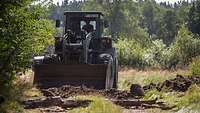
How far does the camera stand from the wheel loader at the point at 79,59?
17.9 metres

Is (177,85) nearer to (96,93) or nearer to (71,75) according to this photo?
(96,93)

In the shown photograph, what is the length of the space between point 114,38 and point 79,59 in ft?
172

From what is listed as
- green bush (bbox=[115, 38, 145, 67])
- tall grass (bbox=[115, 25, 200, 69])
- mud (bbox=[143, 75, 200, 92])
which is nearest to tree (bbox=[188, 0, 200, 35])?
tall grass (bbox=[115, 25, 200, 69])

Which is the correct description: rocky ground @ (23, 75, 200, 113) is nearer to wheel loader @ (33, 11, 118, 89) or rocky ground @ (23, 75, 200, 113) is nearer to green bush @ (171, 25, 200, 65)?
wheel loader @ (33, 11, 118, 89)

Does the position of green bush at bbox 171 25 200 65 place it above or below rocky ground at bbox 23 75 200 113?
below

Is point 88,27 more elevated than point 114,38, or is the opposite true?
point 88,27

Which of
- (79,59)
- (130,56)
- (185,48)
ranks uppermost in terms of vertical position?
(79,59)

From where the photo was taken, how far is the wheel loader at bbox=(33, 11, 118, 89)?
1792 centimetres

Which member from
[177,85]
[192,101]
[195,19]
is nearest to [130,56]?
[195,19]

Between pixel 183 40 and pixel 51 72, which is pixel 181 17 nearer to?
pixel 183 40

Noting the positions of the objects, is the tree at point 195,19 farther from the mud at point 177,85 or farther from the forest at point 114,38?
the mud at point 177,85

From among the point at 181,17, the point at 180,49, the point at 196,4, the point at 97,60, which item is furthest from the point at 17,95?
the point at 181,17

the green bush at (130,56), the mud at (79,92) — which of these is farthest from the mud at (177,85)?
the green bush at (130,56)

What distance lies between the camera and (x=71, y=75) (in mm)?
18109
